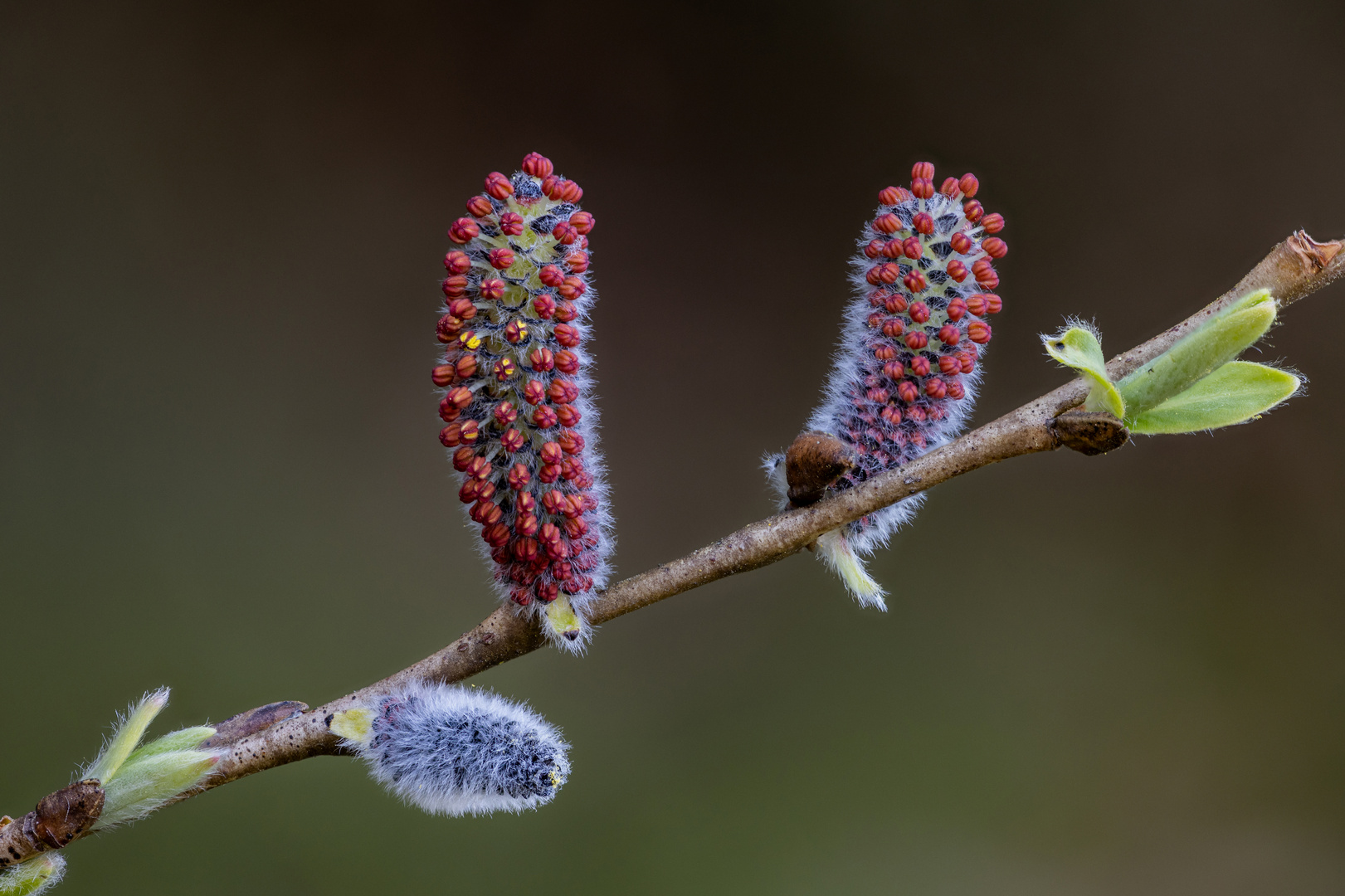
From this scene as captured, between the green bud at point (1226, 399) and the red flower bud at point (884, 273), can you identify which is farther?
the red flower bud at point (884, 273)

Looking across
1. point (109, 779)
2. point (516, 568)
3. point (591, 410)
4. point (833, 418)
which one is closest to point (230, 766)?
point (109, 779)

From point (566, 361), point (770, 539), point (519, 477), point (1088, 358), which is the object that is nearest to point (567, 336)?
point (566, 361)

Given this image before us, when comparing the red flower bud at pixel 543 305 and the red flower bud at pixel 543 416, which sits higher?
the red flower bud at pixel 543 305

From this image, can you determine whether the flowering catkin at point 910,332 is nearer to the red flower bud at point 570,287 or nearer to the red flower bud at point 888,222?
the red flower bud at point 888,222

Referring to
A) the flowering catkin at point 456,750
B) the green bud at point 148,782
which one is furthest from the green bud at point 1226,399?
the green bud at point 148,782

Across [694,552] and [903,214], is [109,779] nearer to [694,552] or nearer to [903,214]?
[694,552]

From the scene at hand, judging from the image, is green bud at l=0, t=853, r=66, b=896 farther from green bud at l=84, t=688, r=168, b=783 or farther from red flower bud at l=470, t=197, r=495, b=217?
red flower bud at l=470, t=197, r=495, b=217

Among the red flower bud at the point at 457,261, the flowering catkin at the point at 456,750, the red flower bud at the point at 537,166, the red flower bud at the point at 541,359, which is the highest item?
the red flower bud at the point at 537,166
